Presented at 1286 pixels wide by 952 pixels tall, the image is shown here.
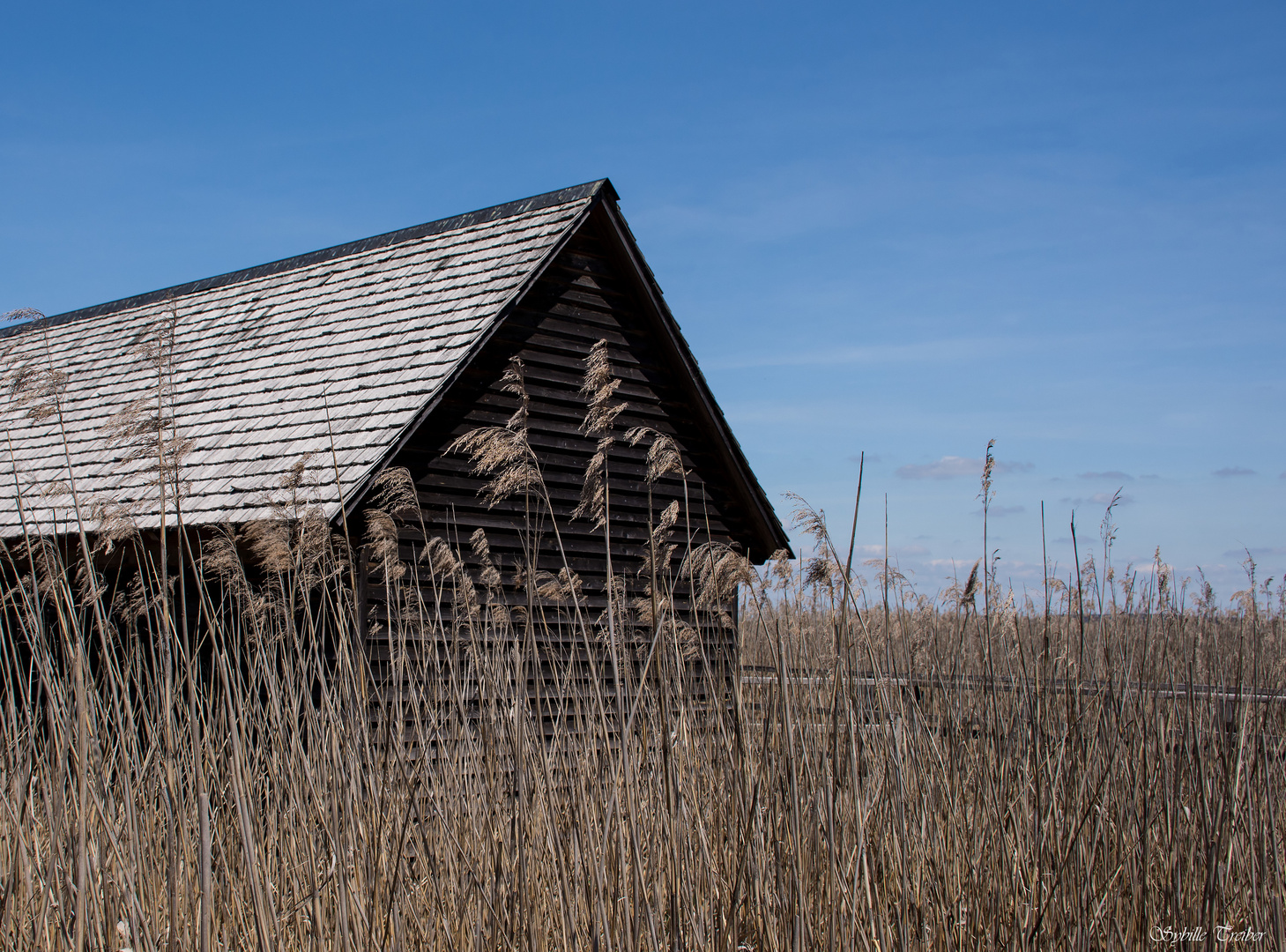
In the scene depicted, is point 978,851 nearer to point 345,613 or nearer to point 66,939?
point 345,613

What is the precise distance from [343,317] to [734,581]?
27.6ft

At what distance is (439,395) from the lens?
7.83 m

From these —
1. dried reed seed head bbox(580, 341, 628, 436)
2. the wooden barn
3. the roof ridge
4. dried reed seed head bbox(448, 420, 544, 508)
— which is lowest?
dried reed seed head bbox(448, 420, 544, 508)

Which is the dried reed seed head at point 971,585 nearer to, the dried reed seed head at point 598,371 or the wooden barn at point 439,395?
the dried reed seed head at point 598,371

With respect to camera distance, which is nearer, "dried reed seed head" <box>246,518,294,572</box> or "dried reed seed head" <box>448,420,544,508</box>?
"dried reed seed head" <box>448,420,544,508</box>

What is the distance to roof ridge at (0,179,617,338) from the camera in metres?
9.76

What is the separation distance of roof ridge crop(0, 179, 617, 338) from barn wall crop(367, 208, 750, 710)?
1.39ft

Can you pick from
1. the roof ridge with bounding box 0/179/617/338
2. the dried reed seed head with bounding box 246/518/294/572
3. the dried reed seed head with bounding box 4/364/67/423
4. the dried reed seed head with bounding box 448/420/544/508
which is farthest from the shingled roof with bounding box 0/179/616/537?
the dried reed seed head with bounding box 448/420/544/508

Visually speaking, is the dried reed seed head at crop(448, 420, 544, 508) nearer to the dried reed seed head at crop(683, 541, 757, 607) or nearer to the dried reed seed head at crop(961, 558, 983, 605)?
the dried reed seed head at crop(683, 541, 757, 607)

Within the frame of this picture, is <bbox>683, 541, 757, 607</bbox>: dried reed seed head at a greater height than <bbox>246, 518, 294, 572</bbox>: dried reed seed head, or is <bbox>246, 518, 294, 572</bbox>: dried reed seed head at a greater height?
<bbox>246, 518, 294, 572</bbox>: dried reed seed head

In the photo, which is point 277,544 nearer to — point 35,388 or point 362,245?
point 35,388

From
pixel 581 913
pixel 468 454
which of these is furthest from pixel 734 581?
pixel 468 454

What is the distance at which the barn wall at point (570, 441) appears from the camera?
8.37m

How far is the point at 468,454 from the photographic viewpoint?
869 cm
